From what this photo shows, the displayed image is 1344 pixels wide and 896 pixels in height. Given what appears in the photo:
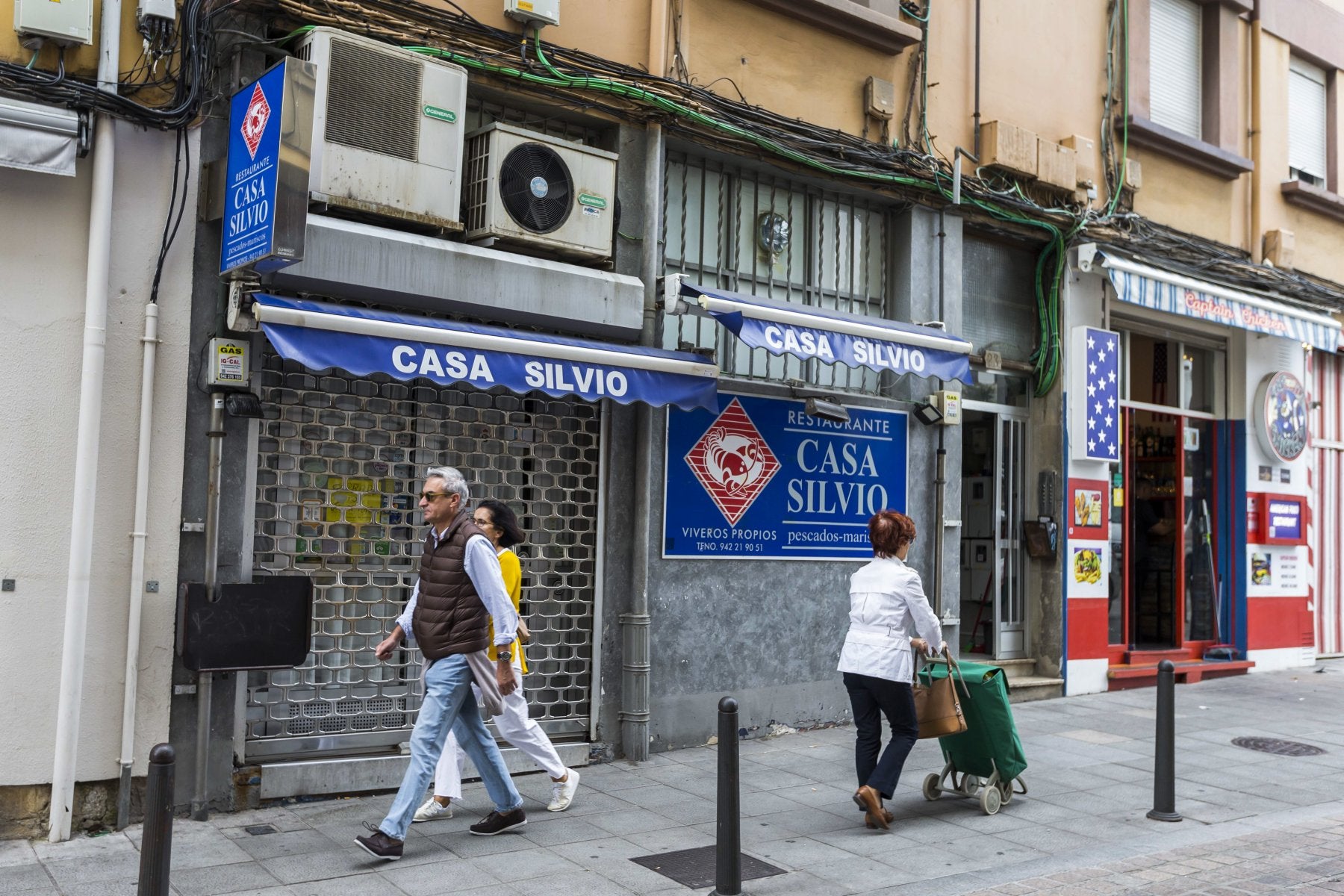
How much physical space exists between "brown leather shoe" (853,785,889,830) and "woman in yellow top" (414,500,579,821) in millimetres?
1640

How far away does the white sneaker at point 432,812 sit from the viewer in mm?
6691

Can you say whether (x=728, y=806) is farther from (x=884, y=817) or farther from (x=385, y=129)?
(x=385, y=129)

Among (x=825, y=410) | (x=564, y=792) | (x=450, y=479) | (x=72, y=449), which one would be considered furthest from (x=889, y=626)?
(x=72, y=449)

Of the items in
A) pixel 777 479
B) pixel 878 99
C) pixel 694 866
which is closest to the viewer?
pixel 694 866

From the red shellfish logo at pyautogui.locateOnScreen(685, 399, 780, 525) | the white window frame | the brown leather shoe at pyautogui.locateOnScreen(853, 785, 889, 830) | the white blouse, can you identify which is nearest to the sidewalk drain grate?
the brown leather shoe at pyautogui.locateOnScreen(853, 785, 889, 830)

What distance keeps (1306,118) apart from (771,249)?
8.39m

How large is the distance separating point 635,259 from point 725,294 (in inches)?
28.9

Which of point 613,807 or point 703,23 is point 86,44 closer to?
point 703,23

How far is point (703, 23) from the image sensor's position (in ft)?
30.0

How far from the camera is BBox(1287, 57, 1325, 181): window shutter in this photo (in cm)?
1413

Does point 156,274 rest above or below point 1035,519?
above

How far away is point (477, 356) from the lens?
23.5ft

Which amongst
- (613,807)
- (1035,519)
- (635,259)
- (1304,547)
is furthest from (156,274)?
(1304,547)

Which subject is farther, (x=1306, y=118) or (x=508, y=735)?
(x=1306, y=118)
